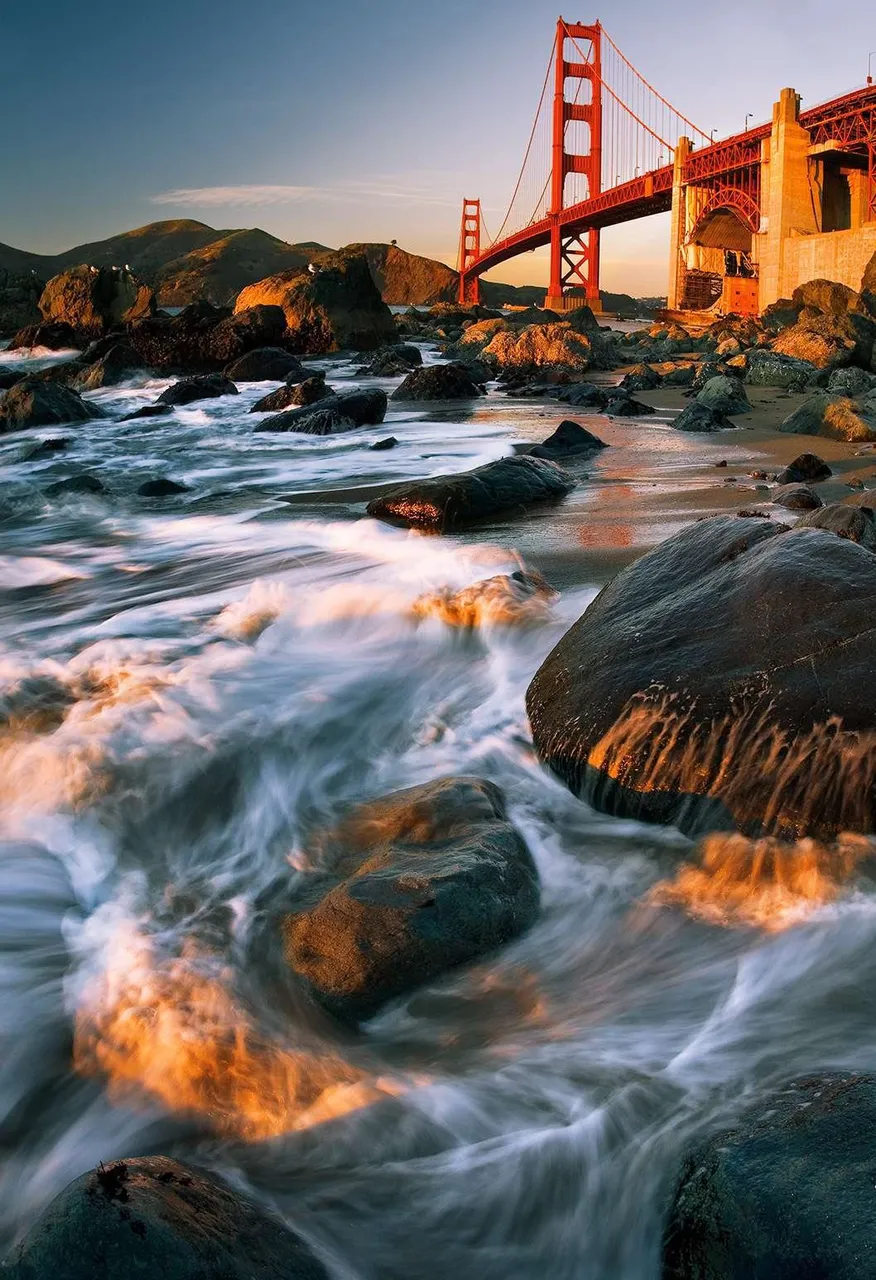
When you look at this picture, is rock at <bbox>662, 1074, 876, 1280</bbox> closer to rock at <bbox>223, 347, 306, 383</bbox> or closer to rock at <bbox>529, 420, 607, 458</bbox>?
rock at <bbox>529, 420, 607, 458</bbox>

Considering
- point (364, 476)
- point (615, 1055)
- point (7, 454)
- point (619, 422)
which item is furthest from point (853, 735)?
point (7, 454)

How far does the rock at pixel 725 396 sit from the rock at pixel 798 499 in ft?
16.0

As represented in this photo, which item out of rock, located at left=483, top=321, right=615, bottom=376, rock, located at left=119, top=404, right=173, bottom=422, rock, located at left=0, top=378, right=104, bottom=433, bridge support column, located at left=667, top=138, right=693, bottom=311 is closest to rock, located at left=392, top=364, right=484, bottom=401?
rock, located at left=483, top=321, right=615, bottom=376

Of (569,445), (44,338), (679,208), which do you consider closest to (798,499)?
(569,445)

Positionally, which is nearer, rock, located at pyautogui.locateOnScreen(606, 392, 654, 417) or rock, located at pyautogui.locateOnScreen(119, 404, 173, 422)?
rock, located at pyautogui.locateOnScreen(606, 392, 654, 417)

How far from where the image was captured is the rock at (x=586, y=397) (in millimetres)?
11488

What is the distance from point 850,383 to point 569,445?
5427 mm

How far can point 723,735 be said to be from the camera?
238cm

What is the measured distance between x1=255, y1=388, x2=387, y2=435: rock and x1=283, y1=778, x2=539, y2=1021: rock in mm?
8223

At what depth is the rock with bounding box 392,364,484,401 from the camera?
12852 mm

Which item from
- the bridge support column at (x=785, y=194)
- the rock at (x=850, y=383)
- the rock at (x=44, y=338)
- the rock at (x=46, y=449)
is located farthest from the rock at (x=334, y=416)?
the bridge support column at (x=785, y=194)

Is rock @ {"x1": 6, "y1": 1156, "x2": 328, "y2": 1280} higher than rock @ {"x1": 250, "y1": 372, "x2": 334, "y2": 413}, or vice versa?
rock @ {"x1": 250, "y1": 372, "x2": 334, "y2": 413}

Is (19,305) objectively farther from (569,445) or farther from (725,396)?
(569,445)

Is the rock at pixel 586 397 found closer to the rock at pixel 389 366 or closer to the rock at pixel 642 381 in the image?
the rock at pixel 642 381
